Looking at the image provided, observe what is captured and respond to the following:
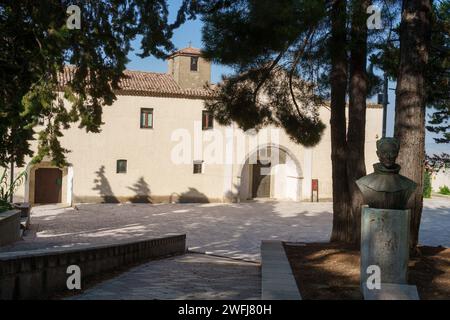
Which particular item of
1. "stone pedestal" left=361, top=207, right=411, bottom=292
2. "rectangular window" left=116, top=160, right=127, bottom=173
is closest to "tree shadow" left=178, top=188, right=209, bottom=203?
"rectangular window" left=116, top=160, right=127, bottom=173

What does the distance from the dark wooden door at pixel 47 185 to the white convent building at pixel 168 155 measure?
46mm

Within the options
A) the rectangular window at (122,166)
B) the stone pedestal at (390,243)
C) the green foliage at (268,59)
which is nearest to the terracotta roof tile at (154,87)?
the rectangular window at (122,166)

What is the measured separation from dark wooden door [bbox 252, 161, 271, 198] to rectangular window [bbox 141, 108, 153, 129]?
6.99 metres

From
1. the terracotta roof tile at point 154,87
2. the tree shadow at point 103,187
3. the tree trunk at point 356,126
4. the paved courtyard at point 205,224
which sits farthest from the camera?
the terracotta roof tile at point 154,87

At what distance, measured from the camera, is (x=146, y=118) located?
85.7 ft

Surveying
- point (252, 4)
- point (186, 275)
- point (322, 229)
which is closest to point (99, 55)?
point (252, 4)

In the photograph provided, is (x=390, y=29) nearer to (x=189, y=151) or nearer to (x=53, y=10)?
(x=53, y=10)

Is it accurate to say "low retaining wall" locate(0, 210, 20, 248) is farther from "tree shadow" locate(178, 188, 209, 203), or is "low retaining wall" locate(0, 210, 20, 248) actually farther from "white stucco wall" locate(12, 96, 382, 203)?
"tree shadow" locate(178, 188, 209, 203)

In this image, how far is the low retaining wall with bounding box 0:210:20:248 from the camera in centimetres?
1086

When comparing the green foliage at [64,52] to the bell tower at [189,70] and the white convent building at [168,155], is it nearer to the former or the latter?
the white convent building at [168,155]

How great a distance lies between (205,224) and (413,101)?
12306 mm

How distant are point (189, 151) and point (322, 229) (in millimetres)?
10529

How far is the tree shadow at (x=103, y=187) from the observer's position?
24953mm

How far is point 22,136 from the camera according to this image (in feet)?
30.3
